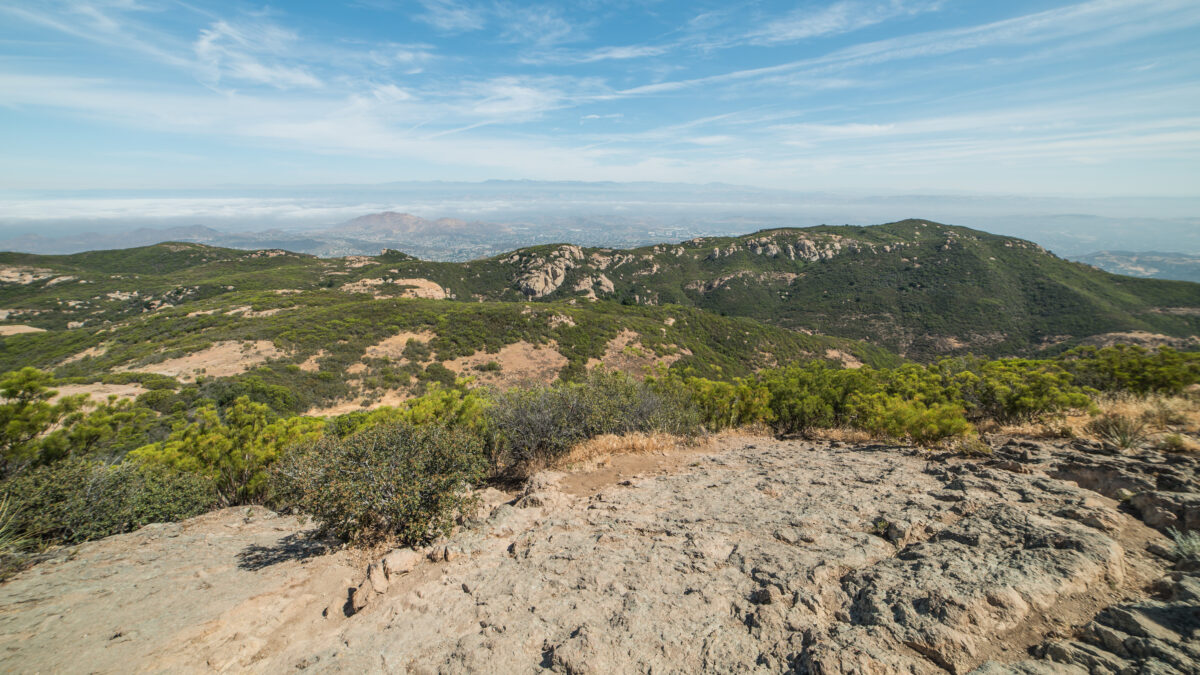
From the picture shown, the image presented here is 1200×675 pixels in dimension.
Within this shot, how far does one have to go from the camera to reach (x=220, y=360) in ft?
95.3

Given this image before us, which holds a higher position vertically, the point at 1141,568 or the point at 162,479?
the point at 1141,568

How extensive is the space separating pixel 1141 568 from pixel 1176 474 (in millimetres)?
2694

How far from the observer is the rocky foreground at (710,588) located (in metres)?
3.11

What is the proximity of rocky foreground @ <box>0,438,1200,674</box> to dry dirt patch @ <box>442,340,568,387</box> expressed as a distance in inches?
1068

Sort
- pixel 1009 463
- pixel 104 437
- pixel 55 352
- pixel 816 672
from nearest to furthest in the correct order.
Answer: pixel 816 672, pixel 1009 463, pixel 104 437, pixel 55 352

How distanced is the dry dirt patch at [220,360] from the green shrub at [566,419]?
27.8 metres

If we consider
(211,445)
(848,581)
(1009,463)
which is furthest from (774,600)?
(211,445)

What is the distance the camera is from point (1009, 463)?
6.23 metres

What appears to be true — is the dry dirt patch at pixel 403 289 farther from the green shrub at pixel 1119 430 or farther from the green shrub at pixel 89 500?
the green shrub at pixel 1119 430

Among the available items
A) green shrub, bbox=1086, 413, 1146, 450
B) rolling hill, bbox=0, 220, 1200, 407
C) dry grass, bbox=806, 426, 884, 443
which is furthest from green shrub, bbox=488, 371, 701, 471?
rolling hill, bbox=0, 220, 1200, 407

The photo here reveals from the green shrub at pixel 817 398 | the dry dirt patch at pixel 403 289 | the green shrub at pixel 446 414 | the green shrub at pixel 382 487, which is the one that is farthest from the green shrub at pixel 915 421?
the dry dirt patch at pixel 403 289

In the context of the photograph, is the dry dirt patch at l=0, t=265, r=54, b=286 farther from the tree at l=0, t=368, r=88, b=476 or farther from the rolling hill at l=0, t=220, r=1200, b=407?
the tree at l=0, t=368, r=88, b=476

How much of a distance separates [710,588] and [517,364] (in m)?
33.1

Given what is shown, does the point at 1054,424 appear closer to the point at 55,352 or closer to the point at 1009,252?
the point at 55,352
